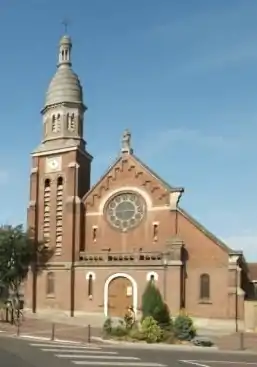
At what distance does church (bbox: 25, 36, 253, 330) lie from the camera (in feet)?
125

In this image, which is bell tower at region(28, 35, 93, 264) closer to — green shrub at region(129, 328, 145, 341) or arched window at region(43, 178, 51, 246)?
arched window at region(43, 178, 51, 246)

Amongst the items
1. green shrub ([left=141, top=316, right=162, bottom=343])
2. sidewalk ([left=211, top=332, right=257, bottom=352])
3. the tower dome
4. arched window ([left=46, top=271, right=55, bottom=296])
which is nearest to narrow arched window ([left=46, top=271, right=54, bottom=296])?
arched window ([left=46, top=271, right=55, bottom=296])

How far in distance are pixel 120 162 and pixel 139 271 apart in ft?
29.2

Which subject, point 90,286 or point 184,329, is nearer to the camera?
point 184,329

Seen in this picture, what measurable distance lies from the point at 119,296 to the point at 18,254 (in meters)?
8.71

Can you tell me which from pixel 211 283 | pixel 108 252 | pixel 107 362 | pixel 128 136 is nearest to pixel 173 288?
pixel 211 283

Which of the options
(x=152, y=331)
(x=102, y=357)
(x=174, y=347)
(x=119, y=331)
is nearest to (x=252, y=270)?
(x=119, y=331)

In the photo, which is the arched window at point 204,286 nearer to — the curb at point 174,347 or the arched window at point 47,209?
the curb at point 174,347

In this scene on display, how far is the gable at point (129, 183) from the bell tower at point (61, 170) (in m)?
1.39

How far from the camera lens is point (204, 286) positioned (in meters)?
38.2

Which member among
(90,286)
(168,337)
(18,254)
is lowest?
(168,337)

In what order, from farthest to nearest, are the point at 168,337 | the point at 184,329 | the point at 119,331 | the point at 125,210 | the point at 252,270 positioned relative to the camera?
the point at 252,270 < the point at 125,210 < the point at 184,329 < the point at 119,331 < the point at 168,337

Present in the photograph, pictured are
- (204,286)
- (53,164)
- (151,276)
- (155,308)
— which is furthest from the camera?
(53,164)

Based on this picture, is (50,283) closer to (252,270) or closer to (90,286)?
(90,286)
